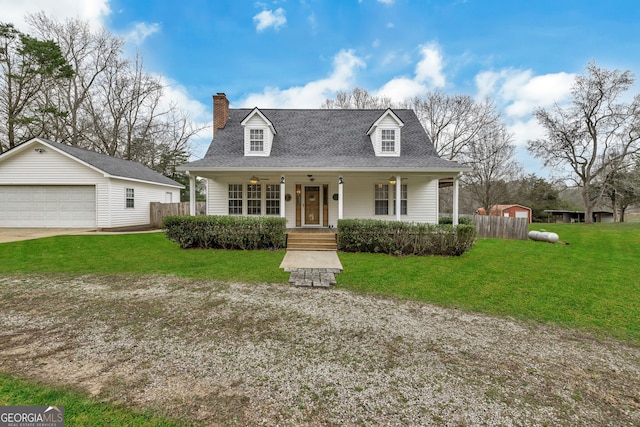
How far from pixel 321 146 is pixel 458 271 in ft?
28.9

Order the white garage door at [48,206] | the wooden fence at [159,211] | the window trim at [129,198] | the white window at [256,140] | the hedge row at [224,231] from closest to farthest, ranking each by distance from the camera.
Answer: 1. the hedge row at [224,231]
2. the white window at [256,140]
3. the white garage door at [48,206]
4. the window trim at [129,198]
5. the wooden fence at [159,211]

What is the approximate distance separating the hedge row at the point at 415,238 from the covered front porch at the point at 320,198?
370 centimetres

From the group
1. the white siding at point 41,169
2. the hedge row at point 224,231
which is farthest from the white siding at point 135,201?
the hedge row at point 224,231

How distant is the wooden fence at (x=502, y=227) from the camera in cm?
1375

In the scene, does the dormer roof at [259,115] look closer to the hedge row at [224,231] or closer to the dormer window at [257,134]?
the dormer window at [257,134]

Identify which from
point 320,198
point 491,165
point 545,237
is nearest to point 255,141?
point 320,198

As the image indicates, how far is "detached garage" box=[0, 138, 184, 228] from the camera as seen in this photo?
13922mm

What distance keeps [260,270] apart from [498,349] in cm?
524

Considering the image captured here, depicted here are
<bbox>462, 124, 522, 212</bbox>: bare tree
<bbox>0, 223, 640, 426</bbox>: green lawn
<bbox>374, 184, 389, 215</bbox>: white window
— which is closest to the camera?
<bbox>0, 223, 640, 426</bbox>: green lawn

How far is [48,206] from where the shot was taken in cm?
1430

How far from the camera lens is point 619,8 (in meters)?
12.2

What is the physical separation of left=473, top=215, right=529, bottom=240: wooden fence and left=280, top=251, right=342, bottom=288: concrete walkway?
9.67 meters

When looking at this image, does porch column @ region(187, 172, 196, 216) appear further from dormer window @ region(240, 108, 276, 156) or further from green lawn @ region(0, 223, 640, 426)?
Result: dormer window @ region(240, 108, 276, 156)

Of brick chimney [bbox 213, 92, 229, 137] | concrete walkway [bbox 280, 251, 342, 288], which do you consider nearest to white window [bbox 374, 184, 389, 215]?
concrete walkway [bbox 280, 251, 342, 288]
